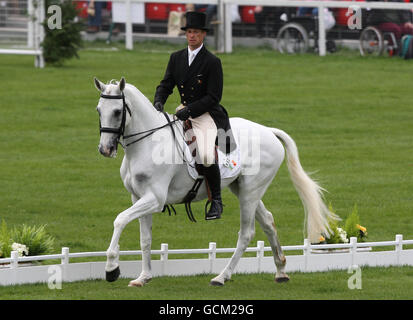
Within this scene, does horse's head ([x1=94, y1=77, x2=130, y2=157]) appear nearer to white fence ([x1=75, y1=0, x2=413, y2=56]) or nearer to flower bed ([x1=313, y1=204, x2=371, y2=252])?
flower bed ([x1=313, y1=204, x2=371, y2=252])

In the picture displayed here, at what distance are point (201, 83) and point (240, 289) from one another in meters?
2.32

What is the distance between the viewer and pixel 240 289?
38.0ft

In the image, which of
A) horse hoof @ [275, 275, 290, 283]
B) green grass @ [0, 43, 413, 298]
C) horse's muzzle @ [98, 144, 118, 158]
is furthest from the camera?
green grass @ [0, 43, 413, 298]

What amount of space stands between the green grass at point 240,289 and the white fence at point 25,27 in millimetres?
17749

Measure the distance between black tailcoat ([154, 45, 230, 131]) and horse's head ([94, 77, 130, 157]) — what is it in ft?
3.31

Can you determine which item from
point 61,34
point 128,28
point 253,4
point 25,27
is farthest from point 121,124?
point 128,28

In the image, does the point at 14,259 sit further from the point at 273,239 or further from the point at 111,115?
the point at 273,239

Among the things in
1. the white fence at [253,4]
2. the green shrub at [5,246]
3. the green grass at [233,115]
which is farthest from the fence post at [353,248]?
the white fence at [253,4]

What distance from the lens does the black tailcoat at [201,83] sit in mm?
11617

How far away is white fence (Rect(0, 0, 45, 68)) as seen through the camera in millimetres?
28922

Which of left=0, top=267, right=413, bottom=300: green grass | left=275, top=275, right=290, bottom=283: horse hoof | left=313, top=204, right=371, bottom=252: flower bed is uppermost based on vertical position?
left=313, top=204, right=371, bottom=252: flower bed

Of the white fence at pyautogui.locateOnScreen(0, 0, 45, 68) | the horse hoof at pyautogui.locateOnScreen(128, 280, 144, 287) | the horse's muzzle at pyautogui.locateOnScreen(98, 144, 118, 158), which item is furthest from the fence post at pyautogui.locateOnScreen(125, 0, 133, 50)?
the horse's muzzle at pyautogui.locateOnScreen(98, 144, 118, 158)

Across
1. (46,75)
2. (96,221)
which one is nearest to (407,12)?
(46,75)

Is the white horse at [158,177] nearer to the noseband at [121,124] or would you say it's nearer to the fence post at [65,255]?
the noseband at [121,124]
